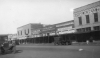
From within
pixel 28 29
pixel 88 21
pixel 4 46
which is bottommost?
pixel 4 46

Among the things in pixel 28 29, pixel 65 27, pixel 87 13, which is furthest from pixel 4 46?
pixel 28 29

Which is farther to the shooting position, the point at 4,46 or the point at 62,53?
the point at 4,46

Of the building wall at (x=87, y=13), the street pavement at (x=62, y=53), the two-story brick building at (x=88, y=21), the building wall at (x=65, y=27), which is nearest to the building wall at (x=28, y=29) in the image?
the building wall at (x=65, y=27)

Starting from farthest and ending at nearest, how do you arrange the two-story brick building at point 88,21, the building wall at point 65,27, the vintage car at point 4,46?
the building wall at point 65,27 < the two-story brick building at point 88,21 < the vintage car at point 4,46

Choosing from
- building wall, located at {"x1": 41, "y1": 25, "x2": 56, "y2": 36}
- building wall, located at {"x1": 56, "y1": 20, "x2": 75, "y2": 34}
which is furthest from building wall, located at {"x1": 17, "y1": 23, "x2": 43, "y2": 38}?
building wall, located at {"x1": 56, "y1": 20, "x2": 75, "y2": 34}

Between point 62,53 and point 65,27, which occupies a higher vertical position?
point 65,27

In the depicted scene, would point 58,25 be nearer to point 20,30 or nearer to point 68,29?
point 68,29

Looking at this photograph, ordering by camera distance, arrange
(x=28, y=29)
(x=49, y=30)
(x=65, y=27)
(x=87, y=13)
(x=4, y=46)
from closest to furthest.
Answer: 1. (x=4, y=46)
2. (x=87, y=13)
3. (x=65, y=27)
4. (x=49, y=30)
5. (x=28, y=29)

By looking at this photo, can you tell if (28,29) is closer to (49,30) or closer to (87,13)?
Result: (49,30)

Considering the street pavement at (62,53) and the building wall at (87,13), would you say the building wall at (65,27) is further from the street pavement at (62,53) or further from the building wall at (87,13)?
the street pavement at (62,53)

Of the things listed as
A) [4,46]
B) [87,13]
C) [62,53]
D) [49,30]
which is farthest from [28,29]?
[62,53]

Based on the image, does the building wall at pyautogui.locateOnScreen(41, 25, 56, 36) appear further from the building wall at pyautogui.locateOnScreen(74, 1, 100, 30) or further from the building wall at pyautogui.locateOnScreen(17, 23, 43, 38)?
the building wall at pyautogui.locateOnScreen(17, 23, 43, 38)

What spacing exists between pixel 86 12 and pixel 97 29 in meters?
5.83

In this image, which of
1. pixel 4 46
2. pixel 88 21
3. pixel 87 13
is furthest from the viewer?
pixel 87 13
